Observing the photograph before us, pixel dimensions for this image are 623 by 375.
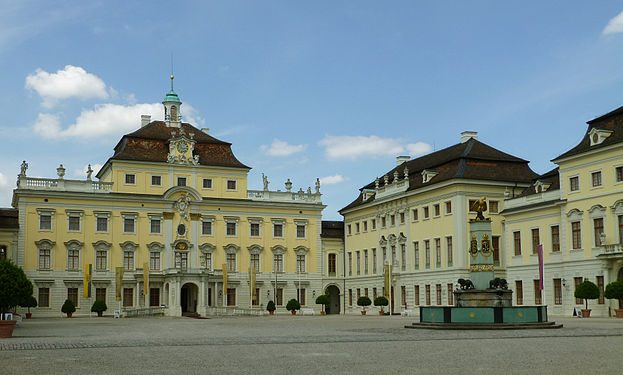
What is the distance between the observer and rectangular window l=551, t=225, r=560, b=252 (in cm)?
5056

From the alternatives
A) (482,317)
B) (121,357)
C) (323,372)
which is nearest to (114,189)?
(482,317)

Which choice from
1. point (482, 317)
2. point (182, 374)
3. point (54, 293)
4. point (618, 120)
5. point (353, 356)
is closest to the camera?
point (182, 374)

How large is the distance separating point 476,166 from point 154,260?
27.7 m

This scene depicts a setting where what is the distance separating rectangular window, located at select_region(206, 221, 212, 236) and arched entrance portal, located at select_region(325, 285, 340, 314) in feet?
43.6

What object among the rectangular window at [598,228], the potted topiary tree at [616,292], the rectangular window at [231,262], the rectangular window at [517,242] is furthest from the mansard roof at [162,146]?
the potted topiary tree at [616,292]

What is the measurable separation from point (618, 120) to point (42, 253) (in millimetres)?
→ 43706

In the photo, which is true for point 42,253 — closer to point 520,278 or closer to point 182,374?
point 520,278

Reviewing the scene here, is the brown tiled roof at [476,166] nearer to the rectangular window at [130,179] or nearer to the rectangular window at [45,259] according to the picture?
the rectangular window at [130,179]

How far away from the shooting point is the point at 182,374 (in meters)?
14.1

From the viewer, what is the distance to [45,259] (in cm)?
6378

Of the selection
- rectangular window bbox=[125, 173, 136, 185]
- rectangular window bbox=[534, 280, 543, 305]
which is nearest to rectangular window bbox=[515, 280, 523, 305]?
rectangular window bbox=[534, 280, 543, 305]

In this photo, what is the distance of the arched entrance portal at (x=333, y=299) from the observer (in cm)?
7550

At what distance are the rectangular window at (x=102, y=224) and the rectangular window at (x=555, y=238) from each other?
35.6m

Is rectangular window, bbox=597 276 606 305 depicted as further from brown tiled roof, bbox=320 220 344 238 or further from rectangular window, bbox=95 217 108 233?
rectangular window, bbox=95 217 108 233
